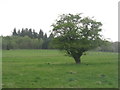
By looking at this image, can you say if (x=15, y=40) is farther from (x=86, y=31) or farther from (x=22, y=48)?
(x=86, y=31)

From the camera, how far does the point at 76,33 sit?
1487 inches

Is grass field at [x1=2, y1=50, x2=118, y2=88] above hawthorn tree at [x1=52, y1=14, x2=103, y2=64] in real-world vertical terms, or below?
below

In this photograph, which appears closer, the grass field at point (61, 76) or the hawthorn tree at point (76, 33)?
the grass field at point (61, 76)

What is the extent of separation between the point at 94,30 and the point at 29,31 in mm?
142184

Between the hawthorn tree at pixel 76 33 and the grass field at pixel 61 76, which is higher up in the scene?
the hawthorn tree at pixel 76 33

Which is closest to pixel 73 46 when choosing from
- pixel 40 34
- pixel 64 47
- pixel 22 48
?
pixel 64 47

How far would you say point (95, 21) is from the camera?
38.8 meters

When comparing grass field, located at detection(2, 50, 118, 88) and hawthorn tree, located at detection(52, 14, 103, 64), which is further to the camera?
hawthorn tree, located at detection(52, 14, 103, 64)

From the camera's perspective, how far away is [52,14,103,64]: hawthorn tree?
124ft

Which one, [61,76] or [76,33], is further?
[76,33]

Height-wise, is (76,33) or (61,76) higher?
(76,33)

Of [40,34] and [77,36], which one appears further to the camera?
[40,34]

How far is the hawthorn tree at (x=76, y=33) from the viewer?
37781mm

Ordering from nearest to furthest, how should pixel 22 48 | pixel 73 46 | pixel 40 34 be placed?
pixel 73 46 → pixel 22 48 → pixel 40 34
